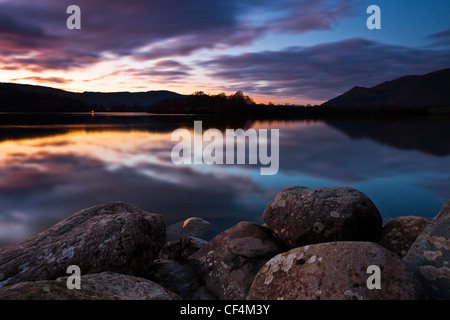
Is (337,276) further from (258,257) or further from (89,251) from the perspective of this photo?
(89,251)

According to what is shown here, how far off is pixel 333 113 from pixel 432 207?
92.1 meters

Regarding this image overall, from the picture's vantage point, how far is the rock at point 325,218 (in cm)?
542

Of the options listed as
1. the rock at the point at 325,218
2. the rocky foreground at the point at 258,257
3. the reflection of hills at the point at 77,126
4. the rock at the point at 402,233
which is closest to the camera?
the rocky foreground at the point at 258,257

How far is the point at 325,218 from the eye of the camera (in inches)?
216

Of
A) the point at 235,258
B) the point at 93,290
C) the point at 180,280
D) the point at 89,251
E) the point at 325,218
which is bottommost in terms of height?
the point at 180,280

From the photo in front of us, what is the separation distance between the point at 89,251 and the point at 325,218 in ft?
14.8

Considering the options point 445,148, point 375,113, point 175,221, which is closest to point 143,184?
point 175,221

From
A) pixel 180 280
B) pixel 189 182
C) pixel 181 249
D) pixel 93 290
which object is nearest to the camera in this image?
pixel 93 290

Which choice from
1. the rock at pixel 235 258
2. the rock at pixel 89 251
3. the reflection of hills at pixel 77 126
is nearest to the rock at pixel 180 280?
the rock at pixel 235 258

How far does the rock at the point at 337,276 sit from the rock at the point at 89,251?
244 centimetres

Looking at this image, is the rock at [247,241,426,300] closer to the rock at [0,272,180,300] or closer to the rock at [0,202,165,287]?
the rock at [0,272,180,300]

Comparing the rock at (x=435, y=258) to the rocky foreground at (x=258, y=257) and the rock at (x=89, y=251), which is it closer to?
the rocky foreground at (x=258, y=257)

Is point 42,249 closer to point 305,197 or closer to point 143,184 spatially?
point 305,197

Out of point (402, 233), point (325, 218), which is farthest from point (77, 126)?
point (402, 233)
